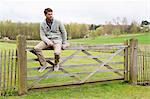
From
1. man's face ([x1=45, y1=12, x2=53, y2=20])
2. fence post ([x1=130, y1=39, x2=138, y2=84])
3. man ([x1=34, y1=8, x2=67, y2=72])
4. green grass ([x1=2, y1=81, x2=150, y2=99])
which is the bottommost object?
green grass ([x1=2, y1=81, x2=150, y2=99])

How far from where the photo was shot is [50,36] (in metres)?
9.84

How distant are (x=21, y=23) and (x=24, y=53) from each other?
4037 centimetres

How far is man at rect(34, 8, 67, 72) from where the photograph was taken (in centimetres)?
965

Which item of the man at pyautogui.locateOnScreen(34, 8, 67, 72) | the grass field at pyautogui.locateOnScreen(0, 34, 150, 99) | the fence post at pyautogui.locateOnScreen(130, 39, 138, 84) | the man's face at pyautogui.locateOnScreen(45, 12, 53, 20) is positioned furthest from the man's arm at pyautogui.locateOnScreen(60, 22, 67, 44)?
the fence post at pyautogui.locateOnScreen(130, 39, 138, 84)

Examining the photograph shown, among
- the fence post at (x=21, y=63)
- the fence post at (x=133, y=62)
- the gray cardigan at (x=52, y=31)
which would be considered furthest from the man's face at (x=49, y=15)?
the fence post at (x=133, y=62)

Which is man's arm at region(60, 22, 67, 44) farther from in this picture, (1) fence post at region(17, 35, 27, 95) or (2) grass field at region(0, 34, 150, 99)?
(2) grass field at region(0, 34, 150, 99)

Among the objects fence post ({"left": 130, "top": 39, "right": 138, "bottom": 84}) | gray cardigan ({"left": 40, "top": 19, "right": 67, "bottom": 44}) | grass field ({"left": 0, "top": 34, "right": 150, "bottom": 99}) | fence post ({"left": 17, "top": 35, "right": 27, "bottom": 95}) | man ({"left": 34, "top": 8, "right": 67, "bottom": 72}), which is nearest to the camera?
fence post ({"left": 17, "top": 35, "right": 27, "bottom": 95})

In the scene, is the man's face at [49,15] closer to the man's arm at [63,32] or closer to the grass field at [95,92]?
the man's arm at [63,32]

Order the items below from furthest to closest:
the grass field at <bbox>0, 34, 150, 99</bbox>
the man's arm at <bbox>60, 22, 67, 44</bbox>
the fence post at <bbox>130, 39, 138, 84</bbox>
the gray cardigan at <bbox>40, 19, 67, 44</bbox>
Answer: the fence post at <bbox>130, 39, 138, 84</bbox> < the man's arm at <bbox>60, 22, 67, 44</bbox> < the gray cardigan at <bbox>40, 19, 67, 44</bbox> < the grass field at <bbox>0, 34, 150, 99</bbox>

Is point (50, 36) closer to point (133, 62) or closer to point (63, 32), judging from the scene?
Result: point (63, 32)

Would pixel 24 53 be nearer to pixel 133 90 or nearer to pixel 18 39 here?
pixel 18 39

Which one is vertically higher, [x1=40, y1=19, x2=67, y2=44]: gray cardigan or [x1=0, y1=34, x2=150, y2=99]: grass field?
[x1=40, y1=19, x2=67, y2=44]: gray cardigan

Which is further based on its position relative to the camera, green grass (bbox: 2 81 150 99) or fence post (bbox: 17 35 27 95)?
green grass (bbox: 2 81 150 99)

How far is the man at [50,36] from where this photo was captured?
9.65 metres
